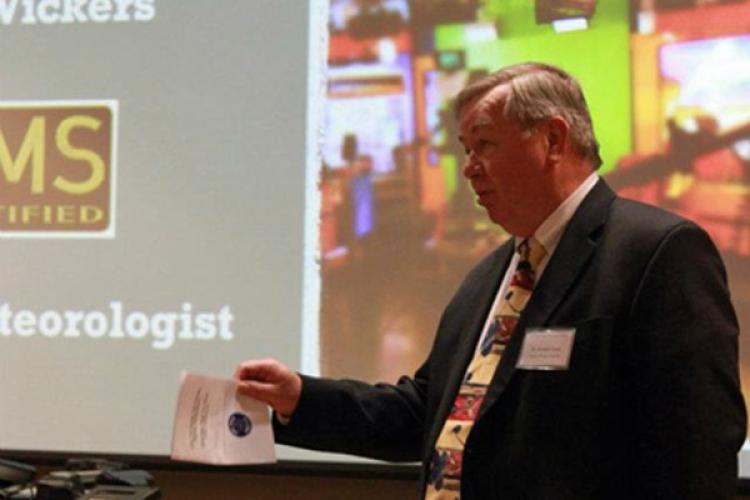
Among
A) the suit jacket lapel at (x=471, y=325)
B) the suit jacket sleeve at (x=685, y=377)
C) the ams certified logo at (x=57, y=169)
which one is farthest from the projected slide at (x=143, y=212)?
the suit jacket sleeve at (x=685, y=377)

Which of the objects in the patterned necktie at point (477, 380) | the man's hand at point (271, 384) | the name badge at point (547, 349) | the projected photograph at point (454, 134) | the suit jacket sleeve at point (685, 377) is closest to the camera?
the suit jacket sleeve at point (685, 377)

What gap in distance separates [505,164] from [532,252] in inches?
6.4

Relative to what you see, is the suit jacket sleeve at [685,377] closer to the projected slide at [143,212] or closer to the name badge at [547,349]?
the name badge at [547,349]

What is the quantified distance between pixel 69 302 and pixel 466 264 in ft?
3.68

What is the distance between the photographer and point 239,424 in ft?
5.93

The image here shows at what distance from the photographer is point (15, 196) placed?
118 inches

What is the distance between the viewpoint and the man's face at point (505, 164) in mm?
1763

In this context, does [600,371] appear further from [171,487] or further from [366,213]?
[171,487]

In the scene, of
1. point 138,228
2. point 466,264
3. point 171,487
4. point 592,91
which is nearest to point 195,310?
point 138,228

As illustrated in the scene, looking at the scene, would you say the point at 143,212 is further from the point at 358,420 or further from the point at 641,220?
the point at 641,220

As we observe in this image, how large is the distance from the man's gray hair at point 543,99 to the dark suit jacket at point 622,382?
0.33ft

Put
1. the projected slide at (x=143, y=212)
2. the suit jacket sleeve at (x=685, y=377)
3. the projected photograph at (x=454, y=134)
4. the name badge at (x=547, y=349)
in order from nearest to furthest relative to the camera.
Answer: the suit jacket sleeve at (x=685, y=377)
the name badge at (x=547, y=349)
the projected photograph at (x=454, y=134)
the projected slide at (x=143, y=212)

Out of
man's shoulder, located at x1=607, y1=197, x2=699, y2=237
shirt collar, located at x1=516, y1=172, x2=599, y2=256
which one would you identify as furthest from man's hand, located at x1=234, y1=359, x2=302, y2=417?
man's shoulder, located at x1=607, y1=197, x2=699, y2=237

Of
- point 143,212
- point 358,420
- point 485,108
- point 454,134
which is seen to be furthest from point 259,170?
point 485,108
